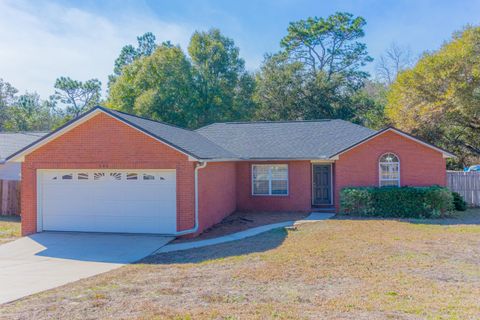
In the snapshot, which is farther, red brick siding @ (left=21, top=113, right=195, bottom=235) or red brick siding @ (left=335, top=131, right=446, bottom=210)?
red brick siding @ (left=335, top=131, right=446, bottom=210)

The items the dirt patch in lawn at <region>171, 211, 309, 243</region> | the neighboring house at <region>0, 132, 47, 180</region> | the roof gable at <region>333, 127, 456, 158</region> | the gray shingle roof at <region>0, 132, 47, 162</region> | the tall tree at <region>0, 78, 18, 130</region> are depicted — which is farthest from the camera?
the tall tree at <region>0, 78, 18, 130</region>

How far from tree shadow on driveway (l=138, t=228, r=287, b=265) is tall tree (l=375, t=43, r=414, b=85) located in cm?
4003

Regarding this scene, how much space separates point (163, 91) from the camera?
3206cm

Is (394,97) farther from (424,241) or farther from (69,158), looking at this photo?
(69,158)

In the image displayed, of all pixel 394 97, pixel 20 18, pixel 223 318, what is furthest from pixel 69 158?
pixel 394 97

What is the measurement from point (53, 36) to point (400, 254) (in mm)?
14145

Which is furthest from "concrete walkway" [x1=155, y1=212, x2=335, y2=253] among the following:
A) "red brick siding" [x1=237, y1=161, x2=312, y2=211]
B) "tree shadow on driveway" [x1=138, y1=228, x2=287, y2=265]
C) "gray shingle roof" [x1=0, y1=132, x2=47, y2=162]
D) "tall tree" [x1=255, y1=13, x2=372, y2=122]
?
"tall tree" [x1=255, y1=13, x2=372, y2=122]

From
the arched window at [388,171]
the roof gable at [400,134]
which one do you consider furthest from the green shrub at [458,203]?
the arched window at [388,171]

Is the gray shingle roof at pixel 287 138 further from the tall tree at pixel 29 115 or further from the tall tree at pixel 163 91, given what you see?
the tall tree at pixel 29 115

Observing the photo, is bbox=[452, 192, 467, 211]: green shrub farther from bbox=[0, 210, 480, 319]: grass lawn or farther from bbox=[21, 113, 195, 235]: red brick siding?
bbox=[21, 113, 195, 235]: red brick siding

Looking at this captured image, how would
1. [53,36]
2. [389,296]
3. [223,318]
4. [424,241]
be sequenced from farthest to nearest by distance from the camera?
[53,36] → [424,241] → [389,296] → [223,318]

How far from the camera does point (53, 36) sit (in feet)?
46.7

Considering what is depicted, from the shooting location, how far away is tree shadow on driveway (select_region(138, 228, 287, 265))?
939 centimetres

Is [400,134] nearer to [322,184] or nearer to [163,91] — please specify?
[322,184]
